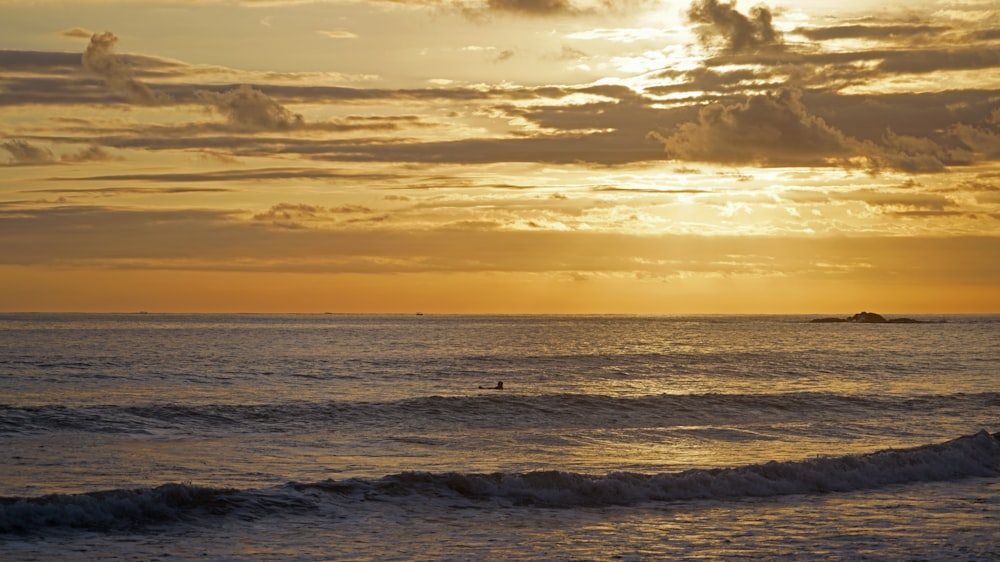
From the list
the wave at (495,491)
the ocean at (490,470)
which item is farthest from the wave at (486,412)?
the wave at (495,491)

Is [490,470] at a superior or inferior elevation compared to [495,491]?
inferior

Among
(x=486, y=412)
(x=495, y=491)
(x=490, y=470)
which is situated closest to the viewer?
(x=495, y=491)

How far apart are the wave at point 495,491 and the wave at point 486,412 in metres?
13.2

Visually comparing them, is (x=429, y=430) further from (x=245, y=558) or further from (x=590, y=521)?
(x=245, y=558)

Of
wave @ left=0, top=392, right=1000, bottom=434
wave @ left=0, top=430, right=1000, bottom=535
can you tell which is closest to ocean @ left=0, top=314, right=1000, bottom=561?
wave @ left=0, top=430, right=1000, bottom=535

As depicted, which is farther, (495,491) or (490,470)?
(490,470)

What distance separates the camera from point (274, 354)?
297 ft

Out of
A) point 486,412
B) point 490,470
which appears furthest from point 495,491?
point 486,412

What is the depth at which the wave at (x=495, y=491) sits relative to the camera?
21578mm

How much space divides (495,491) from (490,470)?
11.4 ft

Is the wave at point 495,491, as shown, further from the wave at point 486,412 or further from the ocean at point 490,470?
the wave at point 486,412

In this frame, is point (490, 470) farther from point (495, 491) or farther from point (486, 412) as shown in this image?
point (486, 412)

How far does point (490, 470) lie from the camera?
2883 cm

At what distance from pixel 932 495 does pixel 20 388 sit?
44.5 meters
